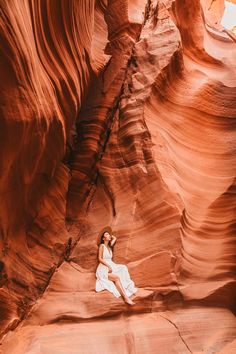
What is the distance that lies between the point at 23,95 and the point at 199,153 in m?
4.94

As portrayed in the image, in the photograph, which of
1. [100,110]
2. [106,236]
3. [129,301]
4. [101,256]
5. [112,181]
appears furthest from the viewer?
[100,110]

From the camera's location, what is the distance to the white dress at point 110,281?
7367 millimetres

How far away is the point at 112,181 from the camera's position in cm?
870

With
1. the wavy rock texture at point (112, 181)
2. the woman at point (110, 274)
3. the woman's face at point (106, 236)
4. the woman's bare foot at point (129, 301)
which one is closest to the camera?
the wavy rock texture at point (112, 181)

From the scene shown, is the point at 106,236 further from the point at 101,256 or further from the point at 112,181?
the point at 112,181

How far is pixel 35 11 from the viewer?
6.33 metres

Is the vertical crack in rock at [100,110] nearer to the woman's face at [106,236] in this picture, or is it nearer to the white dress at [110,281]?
the woman's face at [106,236]

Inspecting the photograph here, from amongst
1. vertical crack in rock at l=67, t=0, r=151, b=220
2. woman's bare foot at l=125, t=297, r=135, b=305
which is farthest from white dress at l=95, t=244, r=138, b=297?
vertical crack in rock at l=67, t=0, r=151, b=220

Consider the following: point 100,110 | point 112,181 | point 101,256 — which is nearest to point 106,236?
point 101,256

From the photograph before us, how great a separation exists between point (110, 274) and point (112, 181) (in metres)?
2.00

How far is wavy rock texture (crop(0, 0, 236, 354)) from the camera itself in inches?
256

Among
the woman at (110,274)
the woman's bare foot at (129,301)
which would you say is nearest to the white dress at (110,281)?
the woman at (110,274)

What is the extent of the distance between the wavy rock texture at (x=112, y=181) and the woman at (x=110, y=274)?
0.43ft

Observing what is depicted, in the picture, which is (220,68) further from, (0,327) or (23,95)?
(0,327)
